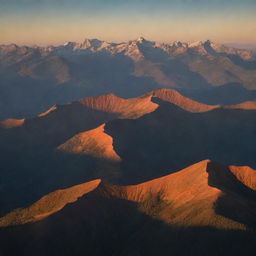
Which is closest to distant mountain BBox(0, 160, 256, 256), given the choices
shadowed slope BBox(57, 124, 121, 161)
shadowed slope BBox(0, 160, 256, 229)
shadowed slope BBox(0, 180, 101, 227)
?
shadowed slope BBox(0, 160, 256, 229)

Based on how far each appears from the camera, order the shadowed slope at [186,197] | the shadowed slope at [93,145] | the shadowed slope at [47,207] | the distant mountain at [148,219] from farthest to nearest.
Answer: the shadowed slope at [93,145]
the shadowed slope at [47,207]
the shadowed slope at [186,197]
the distant mountain at [148,219]

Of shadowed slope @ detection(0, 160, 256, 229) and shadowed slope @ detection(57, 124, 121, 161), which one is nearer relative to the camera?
shadowed slope @ detection(0, 160, 256, 229)

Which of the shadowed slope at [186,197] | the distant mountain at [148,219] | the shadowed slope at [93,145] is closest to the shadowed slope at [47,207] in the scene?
the shadowed slope at [186,197]

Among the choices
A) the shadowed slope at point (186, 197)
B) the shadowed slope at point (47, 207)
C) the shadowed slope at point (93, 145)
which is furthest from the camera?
the shadowed slope at point (93, 145)

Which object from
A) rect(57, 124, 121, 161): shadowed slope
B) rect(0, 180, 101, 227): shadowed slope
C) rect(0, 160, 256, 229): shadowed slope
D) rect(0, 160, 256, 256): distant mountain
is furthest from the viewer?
rect(57, 124, 121, 161): shadowed slope

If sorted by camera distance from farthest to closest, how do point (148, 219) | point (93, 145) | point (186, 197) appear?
1. point (93, 145)
2. point (186, 197)
3. point (148, 219)

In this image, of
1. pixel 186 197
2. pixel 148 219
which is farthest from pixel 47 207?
pixel 186 197

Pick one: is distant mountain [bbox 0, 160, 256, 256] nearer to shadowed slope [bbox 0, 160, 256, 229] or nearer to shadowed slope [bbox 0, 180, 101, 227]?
shadowed slope [bbox 0, 160, 256, 229]

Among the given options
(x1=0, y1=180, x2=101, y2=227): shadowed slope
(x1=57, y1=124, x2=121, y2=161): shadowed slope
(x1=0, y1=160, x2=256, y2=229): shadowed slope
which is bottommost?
(x1=57, y1=124, x2=121, y2=161): shadowed slope

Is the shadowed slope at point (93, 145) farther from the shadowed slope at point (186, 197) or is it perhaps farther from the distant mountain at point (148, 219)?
the distant mountain at point (148, 219)

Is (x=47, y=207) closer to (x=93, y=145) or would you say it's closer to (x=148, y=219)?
(x=148, y=219)
